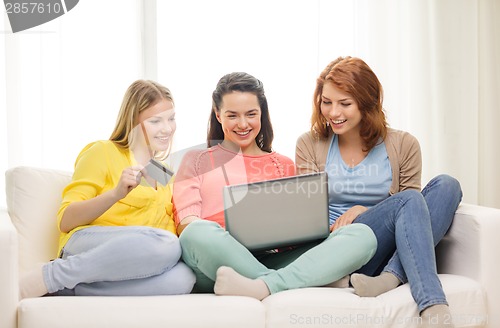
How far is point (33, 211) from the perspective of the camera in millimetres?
1988

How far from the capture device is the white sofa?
63.7 inches

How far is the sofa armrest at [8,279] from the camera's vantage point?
160 cm

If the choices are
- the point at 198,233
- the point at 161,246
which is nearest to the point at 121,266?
the point at 161,246

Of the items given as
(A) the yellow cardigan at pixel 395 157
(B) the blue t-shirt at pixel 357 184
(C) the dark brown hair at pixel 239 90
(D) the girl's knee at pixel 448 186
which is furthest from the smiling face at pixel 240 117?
(D) the girl's knee at pixel 448 186

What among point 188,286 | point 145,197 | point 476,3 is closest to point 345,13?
point 476,3

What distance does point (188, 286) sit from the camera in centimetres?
183

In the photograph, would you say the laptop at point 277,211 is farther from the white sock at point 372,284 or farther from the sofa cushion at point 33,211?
the sofa cushion at point 33,211

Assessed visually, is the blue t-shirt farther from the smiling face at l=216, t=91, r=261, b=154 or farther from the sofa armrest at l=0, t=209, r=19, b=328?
the sofa armrest at l=0, t=209, r=19, b=328

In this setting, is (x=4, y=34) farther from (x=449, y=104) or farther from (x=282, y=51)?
(x=449, y=104)

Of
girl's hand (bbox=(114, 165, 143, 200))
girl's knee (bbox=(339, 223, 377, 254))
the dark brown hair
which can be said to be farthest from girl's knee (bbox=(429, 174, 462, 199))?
girl's hand (bbox=(114, 165, 143, 200))

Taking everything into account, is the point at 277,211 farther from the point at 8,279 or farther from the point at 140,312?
the point at 8,279

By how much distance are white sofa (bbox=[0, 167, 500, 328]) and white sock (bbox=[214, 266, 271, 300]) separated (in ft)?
0.09

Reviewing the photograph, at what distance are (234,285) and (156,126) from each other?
0.61 metres

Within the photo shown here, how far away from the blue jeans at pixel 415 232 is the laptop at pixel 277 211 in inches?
7.5
